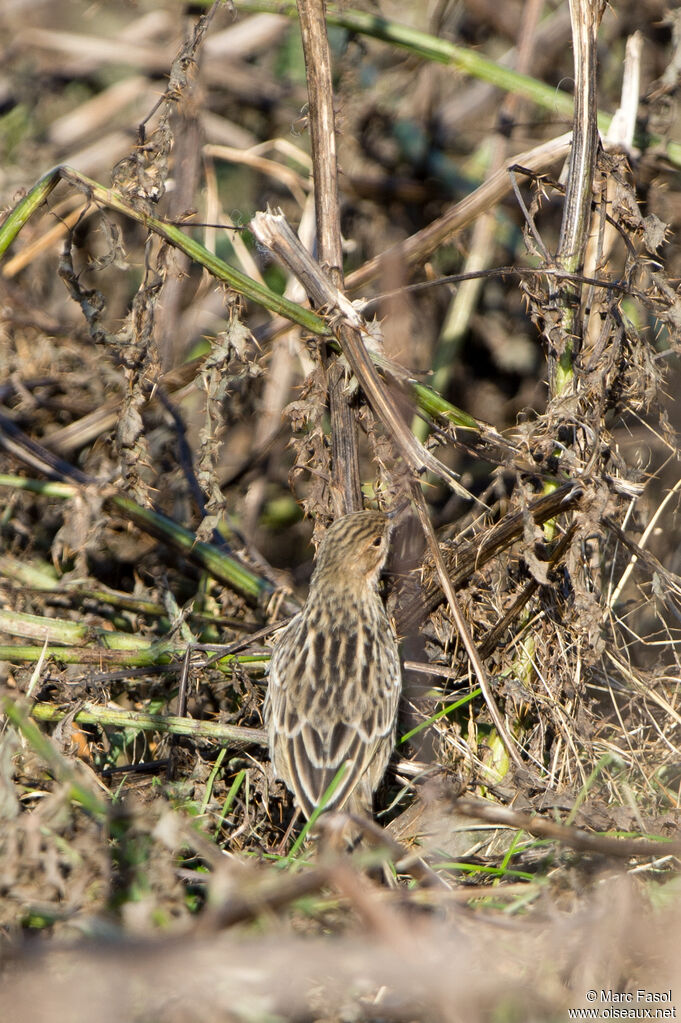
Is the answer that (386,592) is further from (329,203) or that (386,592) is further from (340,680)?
(329,203)

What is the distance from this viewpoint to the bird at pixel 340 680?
3.87m

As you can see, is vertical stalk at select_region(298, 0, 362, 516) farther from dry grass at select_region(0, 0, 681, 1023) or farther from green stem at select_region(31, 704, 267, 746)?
green stem at select_region(31, 704, 267, 746)

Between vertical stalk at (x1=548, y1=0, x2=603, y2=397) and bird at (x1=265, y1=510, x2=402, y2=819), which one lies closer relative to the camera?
bird at (x1=265, y1=510, x2=402, y2=819)

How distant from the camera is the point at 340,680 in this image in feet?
13.4

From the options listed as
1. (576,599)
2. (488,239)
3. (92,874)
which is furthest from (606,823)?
(488,239)

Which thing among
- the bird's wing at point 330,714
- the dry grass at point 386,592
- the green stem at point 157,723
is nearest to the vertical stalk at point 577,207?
the dry grass at point 386,592

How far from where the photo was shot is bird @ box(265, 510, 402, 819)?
12.7 feet

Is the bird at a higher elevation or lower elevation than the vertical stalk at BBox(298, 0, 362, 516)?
lower

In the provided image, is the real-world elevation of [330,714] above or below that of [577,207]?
below

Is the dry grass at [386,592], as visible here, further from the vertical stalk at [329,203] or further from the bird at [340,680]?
the bird at [340,680]

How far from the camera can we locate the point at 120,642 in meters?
4.43

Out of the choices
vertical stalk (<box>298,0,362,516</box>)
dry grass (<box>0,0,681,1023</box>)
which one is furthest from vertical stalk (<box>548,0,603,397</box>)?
vertical stalk (<box>298,0,362,516</box>)

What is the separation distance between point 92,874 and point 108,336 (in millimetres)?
2095

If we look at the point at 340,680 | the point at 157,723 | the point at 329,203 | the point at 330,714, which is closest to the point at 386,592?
the point at 340,680
